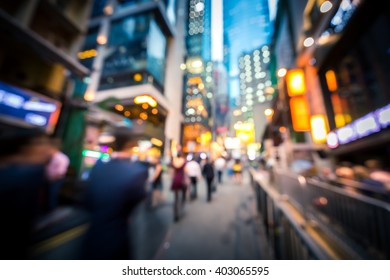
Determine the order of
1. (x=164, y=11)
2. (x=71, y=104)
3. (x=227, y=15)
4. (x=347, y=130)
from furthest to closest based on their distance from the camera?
1. (x=164, y=11)
2. (x=347, y=130)
3. (x=71, y=104)
4. (x=227, y=15)

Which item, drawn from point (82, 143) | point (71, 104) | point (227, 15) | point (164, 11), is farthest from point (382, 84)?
point (164, 11)

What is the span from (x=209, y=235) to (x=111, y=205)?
2.28 meters

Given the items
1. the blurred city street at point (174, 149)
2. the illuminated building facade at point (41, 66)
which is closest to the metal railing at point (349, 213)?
the blurred city street at point (174, 149)

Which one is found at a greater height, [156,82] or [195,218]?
[156,82]

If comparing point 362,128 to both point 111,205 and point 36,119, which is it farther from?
point 36,119

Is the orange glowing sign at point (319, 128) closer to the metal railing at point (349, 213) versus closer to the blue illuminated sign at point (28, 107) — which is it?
the metal railing at point (349, 213)

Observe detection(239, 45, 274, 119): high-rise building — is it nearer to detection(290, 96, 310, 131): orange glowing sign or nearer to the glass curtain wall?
detection(290, 96, 310, 131): orange glowing sign

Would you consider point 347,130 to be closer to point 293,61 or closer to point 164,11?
point 293,61

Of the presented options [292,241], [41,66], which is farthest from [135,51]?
[292,241]

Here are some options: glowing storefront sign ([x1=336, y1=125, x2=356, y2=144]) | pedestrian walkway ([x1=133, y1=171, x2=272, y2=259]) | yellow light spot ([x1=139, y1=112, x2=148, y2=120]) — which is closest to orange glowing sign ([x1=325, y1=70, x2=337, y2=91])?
glowing storefront sign ([x1=336, y1=125, x2=356, y2=144])

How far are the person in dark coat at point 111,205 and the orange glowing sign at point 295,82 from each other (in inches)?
408

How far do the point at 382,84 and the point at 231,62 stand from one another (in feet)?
24.0

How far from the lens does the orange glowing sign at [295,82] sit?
8.98 metres
